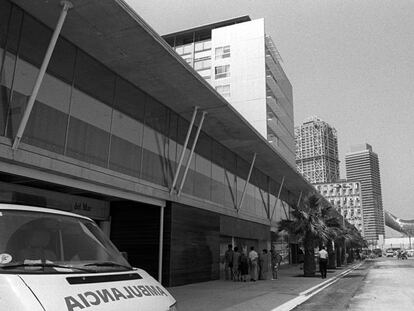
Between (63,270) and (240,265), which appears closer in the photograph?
(63,270)

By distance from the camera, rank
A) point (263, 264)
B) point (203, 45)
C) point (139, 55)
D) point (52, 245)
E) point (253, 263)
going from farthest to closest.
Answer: point (203, 45)
point (263, 264)
point (253, 263)
point (139, 55)
point (52, 245)

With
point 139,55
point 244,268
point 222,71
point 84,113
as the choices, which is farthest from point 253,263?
point 222,71

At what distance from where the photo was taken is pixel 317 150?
440 ft

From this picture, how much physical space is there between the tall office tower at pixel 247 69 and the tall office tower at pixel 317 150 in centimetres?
7144

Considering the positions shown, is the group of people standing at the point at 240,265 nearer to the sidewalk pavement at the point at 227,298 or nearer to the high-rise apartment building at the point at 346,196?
the sidewalk pavement at the point at 227,298

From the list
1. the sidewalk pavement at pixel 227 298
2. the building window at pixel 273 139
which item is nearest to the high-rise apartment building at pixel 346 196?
the building window at pixel 273 139

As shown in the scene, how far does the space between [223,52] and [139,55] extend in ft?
163

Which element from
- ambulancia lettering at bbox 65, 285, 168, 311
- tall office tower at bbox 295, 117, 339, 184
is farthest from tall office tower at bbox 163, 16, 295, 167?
tall office tower at bbox 295, 117, 339, 184

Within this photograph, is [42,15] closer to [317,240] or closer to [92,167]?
[92,167]

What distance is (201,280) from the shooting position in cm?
1759

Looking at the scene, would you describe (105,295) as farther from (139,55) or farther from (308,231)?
(308,231)

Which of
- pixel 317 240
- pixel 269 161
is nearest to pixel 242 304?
pixel 317 240

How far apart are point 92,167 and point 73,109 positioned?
5.62 feet

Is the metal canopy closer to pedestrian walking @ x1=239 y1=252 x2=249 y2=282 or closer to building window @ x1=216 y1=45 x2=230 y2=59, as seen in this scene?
pedestrian walking @ x1=239 y1=252 x2=249 y2=282
